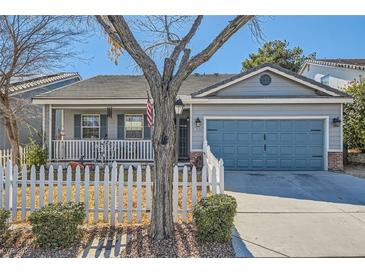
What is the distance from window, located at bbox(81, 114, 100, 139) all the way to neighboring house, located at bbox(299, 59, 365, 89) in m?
12.9

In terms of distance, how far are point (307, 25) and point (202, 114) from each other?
5054mm

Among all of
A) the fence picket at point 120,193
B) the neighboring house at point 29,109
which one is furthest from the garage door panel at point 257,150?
the neighboring house at point 29,109


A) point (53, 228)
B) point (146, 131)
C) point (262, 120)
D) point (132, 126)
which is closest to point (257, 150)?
point (262, 120)

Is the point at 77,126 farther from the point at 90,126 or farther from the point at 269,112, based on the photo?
the point at 269,112

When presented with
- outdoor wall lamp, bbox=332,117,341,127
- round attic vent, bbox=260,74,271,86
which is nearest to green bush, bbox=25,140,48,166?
round attic vent, bbox=260,74,271,86

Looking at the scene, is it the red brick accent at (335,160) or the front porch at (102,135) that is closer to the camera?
the red brick accent at (335,160)

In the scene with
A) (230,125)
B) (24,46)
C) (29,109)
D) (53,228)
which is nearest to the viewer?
(53,228)

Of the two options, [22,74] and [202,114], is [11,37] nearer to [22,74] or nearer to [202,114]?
[22,74]

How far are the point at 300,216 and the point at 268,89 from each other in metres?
7.33

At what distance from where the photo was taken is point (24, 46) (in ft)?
33.8

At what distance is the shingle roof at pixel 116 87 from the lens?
43.9ft

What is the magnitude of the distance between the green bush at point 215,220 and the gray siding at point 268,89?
833cm

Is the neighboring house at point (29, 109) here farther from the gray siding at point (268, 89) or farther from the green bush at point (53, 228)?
the green bush at point (53, 228)
